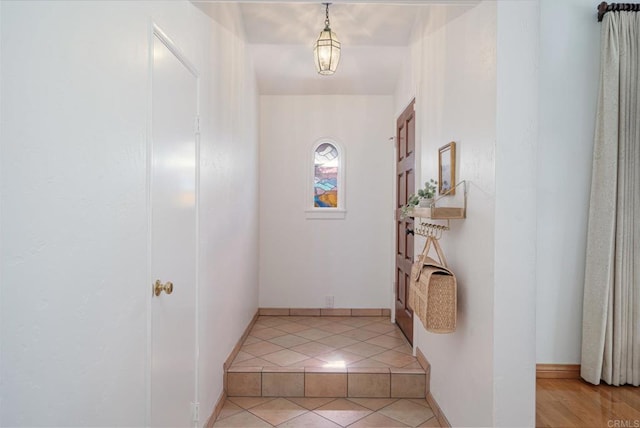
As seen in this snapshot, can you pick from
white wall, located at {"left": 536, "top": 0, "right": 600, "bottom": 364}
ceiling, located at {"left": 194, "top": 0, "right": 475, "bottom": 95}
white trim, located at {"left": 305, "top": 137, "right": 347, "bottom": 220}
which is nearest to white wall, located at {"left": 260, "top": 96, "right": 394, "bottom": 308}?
white trim, located at {"left": 305, "top": 137, "right": 347, "bottom": 220}

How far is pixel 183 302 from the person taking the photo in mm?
1919

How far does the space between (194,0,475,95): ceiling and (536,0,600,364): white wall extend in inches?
37.5

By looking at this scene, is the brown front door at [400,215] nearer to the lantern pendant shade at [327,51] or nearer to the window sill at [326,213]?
the window sill at [326,213]

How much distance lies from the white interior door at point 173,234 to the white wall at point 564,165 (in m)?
2.21

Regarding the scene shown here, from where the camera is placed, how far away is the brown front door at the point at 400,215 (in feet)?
11.2

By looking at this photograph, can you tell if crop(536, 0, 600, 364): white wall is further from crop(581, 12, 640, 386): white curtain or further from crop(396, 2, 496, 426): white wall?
crop(396, 2, 496, 426): white wall

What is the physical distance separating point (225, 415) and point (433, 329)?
4.85ft

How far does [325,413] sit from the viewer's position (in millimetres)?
2600

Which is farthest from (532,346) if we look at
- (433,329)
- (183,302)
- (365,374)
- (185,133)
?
(185,133)

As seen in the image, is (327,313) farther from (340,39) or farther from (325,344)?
(340,39)

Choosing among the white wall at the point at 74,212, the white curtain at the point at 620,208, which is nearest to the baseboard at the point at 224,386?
the white wall at the point at 74,212

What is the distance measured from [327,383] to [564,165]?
7.16 ft

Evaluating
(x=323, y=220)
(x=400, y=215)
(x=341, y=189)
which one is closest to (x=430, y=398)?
(x=400, y=215)

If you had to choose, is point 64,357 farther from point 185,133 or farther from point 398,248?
point 398,248
